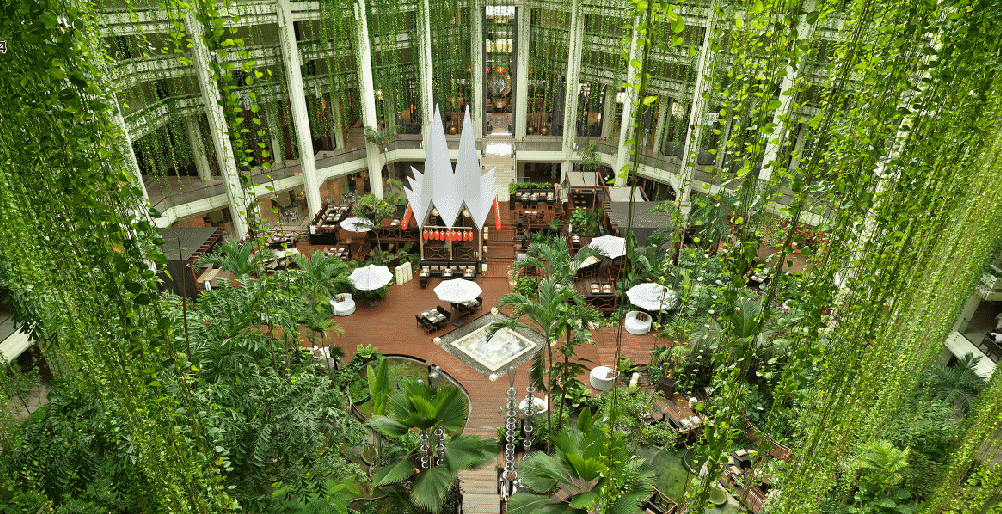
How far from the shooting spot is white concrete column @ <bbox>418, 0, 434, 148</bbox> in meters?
22.8

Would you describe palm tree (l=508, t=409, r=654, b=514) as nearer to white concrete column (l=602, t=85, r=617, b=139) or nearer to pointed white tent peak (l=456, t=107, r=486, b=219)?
pointed white tent peak (l=456, t=107, r=486, b=219)

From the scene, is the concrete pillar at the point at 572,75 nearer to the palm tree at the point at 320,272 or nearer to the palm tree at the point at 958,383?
the palm tree at the point at 320,272

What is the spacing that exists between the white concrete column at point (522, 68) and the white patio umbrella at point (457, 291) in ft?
44.1

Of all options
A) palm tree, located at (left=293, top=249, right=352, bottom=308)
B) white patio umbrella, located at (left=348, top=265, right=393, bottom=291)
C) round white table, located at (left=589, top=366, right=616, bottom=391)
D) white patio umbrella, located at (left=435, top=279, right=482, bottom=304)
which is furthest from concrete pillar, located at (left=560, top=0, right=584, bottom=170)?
round white table, located at (left=589, top=366, right=616, bottom=391)

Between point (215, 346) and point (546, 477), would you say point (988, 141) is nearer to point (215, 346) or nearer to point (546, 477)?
point (546, 477)

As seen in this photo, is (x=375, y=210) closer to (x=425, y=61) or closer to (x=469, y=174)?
(x=469, y=174)

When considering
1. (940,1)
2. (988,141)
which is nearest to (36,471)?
(940,1)

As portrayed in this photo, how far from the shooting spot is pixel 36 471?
736cm

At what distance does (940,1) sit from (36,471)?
11.4 m

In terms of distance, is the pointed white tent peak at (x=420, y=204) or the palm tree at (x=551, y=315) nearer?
the palm tree at (x=551, y=315)

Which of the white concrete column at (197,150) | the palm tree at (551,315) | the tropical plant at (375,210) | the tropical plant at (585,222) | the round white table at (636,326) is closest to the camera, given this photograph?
the palm tree at (551,315)

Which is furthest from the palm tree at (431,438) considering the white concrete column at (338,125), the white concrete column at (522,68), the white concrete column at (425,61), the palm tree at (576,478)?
the white concrete column at (522,68)

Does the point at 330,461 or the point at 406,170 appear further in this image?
the point at 406,170

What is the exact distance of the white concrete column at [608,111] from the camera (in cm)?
2814
